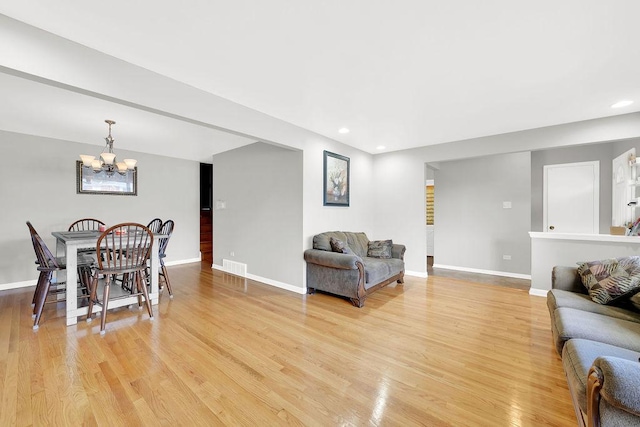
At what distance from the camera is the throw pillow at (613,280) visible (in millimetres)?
1977

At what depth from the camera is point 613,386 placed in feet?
3.31

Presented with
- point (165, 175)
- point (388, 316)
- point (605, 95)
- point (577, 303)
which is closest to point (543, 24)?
point (605, 95)

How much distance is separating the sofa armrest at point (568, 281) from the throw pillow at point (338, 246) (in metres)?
2.17

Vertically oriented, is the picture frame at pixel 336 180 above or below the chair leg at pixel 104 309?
above

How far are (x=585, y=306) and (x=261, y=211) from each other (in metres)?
3.90

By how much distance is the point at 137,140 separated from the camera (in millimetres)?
4422

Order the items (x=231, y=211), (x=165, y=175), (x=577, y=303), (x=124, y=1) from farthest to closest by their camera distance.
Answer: (x=165, y=175)
(x=231, y=211)
(x=577, y=303)
(x=124, y=1)

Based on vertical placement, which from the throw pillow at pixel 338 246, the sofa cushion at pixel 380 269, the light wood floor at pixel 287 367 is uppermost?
the throw pillow at pixel 338 246

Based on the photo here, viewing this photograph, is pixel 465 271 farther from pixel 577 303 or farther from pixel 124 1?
pixel 124 1

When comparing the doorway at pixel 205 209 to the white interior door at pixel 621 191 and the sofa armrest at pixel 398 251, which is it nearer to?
the sofa armrest at pixel 398 251

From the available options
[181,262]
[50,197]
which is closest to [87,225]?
[50,197]

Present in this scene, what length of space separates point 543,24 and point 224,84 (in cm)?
245

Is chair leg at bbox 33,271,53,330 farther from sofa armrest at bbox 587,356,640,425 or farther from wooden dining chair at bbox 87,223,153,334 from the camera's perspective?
sofa armrest at bbox 587,356,640,425

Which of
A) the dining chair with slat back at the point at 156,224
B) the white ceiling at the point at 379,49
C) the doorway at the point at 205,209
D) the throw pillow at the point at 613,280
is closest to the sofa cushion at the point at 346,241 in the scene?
the white ceiling at the point at 379,49
